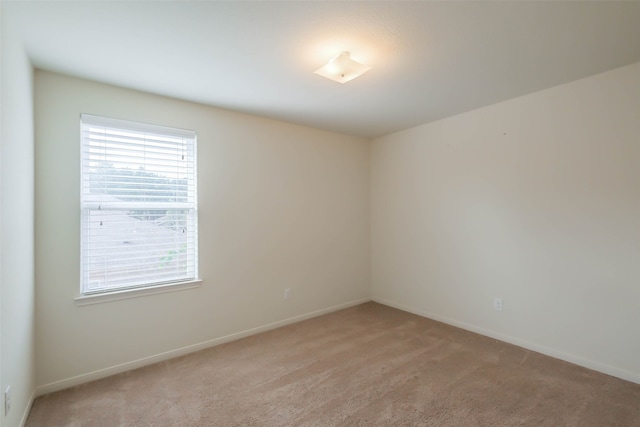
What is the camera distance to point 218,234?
3107 millimetres

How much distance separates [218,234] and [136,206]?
0.77 meters

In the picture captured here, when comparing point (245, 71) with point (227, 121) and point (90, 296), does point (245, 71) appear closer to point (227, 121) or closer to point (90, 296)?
point (227, 121)

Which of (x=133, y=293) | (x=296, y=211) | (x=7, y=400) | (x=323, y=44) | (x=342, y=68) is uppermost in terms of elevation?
(x=323, y=44)

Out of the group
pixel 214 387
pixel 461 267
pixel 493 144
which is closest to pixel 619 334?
pixel 461 267

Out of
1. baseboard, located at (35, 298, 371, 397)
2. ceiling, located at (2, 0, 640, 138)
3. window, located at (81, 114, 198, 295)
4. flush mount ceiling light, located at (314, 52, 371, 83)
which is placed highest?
ceiling, located at (2, 0, 640, 138)

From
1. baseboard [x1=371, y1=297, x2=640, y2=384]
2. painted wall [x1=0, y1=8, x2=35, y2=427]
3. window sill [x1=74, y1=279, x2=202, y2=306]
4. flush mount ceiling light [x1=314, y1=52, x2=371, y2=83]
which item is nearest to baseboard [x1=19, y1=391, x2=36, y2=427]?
painted wall [x1=0, y1=8, x2=35, y2=427]

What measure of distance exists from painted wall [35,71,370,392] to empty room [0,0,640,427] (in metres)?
0.02

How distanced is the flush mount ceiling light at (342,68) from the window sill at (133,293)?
2.19m

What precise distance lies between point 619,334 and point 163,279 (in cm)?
379

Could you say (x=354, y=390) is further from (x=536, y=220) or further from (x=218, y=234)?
(x=536, y=220)

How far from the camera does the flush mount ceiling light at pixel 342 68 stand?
204 centimetres

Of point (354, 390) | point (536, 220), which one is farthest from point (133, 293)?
point (536, 220)

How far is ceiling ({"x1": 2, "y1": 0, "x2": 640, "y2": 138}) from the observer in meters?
1.66

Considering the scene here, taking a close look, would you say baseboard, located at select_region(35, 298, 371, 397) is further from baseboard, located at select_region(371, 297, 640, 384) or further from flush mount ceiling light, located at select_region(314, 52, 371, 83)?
flush mount ceiling light, located at select_region(314, 52, 371, 83)
